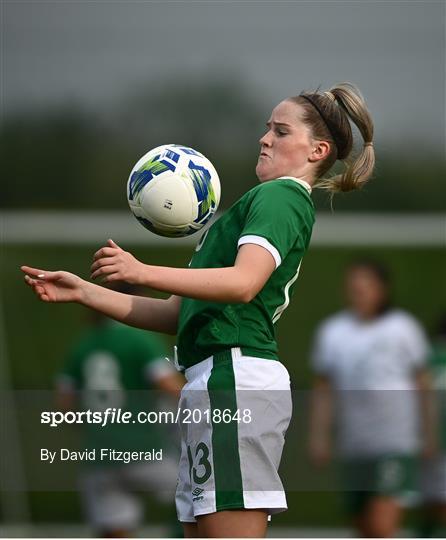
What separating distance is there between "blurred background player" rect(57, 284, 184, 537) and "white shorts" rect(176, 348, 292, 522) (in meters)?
3.08

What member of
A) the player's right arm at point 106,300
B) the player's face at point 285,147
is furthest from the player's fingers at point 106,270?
the player's face at point 285,147

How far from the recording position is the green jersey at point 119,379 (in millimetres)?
6043

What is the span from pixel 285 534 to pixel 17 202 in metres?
5.72

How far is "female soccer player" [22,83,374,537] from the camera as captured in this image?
265 cm

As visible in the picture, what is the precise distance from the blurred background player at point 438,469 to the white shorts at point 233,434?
3554 millimetres

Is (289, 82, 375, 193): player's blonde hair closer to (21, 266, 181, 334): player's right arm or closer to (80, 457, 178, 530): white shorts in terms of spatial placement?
(21, 266, 181, 334): player's right arm

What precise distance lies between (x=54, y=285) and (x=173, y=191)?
40 cm

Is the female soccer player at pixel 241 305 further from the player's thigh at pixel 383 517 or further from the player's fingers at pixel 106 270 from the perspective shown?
the player's thigh at pixel 383 517

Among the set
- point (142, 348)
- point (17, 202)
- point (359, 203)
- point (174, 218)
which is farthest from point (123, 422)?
point (17, 202)

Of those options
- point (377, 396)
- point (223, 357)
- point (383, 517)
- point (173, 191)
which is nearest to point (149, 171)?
point (173, 191)

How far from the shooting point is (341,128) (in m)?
3.02

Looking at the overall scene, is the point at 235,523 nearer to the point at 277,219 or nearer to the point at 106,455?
the point at 277,219

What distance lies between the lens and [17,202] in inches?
477

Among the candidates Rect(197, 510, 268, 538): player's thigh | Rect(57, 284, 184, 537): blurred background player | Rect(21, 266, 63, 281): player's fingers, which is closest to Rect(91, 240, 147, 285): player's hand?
Rect(21, 266, 63, 281): player's fingers
